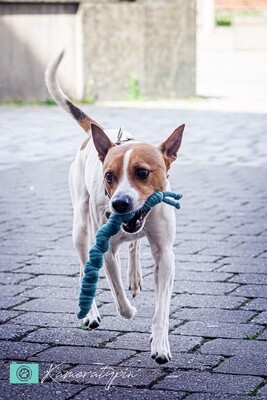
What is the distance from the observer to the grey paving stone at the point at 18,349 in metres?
4.29

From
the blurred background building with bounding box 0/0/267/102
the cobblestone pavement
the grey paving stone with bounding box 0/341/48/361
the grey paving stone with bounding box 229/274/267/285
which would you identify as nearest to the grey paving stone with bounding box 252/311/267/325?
the cobblestone pavement

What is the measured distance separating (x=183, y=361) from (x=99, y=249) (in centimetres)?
61

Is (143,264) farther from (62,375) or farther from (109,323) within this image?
(62,375)

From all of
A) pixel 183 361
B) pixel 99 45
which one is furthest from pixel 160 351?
pixel 99 45

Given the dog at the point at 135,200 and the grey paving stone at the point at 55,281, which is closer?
the dog at the point at 135,200

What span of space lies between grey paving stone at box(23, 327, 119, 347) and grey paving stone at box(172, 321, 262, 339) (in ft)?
1.12

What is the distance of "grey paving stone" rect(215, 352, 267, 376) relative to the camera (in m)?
4.07

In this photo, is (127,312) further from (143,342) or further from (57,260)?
(57,260)

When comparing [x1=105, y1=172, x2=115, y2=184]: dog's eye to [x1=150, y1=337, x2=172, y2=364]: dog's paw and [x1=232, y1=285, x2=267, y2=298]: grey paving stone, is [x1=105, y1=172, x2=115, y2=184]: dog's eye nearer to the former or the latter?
[x1=150, y1=337, x2=172, y2=364]: dog's paw

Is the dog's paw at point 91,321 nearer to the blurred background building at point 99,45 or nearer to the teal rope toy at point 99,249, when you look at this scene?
the teal rope toy at point 99,249

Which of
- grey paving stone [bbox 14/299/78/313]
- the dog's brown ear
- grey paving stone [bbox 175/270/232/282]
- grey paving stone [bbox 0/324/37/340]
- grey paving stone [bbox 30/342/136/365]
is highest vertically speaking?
the dog's brown ear

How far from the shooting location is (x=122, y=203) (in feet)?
13.5

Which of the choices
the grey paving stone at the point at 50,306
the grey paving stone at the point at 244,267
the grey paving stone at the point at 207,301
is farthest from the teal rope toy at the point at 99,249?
the grey paving stone at the point at 244,267

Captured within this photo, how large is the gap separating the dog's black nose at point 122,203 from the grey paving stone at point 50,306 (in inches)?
44.9
